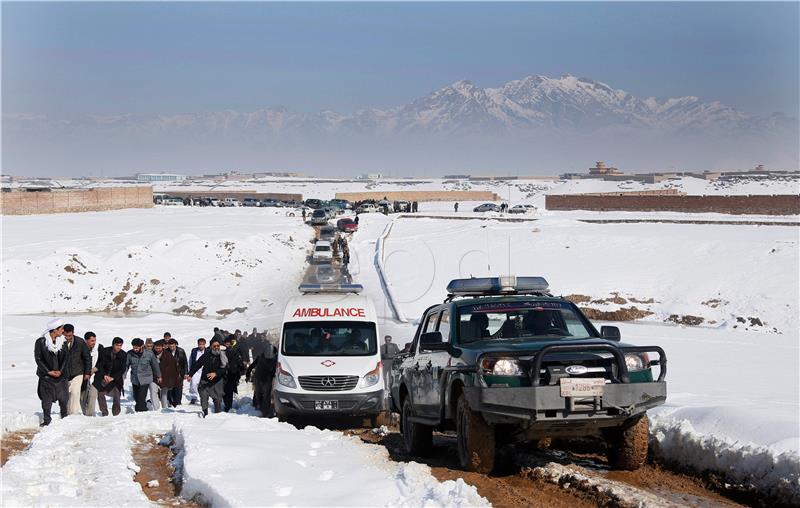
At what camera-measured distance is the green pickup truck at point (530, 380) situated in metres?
9.27

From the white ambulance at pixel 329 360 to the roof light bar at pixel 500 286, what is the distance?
4957 mm

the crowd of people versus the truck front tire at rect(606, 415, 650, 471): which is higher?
the truck front tire at rect(606, 415, 650, 471)

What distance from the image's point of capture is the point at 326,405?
16.4 m

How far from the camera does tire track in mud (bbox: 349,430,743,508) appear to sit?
28.0 ft

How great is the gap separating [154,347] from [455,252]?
138 feet

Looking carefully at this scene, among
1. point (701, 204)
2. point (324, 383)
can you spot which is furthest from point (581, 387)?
point (701, 204)

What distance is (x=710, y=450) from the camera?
384 inches

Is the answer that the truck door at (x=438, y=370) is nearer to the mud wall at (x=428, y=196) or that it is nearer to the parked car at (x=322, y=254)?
the parked car at (x=322, y=254)

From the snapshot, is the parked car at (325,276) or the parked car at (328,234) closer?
the parked car at (325,276)

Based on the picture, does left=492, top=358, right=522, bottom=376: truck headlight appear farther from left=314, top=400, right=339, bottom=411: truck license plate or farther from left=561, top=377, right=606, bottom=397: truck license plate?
left=314, top=400, right=339, bottom=411: truck license plate

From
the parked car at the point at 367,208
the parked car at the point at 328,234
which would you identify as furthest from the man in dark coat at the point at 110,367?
the parked car at the point at 367,208

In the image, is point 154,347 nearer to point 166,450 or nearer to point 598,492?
point 166,450

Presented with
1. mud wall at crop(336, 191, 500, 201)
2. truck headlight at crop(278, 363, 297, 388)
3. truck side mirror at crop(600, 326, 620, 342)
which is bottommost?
truck headlight at crop(278, 363, 297, 388)

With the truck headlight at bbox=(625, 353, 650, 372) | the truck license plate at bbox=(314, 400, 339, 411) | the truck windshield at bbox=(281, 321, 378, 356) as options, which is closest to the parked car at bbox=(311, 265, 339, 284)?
the truck windshield at bbox=(281, 321, 378, 356)
